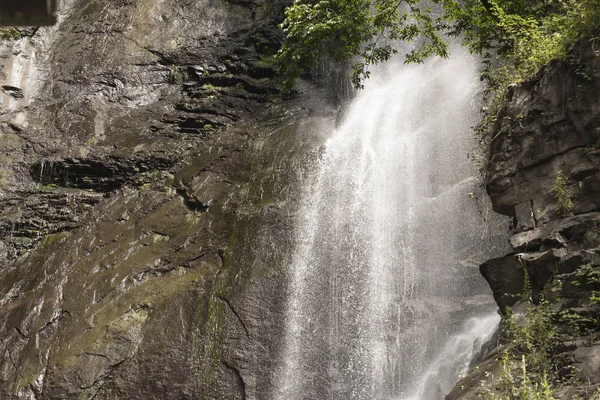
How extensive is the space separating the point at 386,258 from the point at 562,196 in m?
4.17

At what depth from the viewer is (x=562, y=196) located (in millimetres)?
6945

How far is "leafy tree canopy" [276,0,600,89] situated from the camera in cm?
770

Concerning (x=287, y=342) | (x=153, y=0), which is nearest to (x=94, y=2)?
(x=153, y=0)

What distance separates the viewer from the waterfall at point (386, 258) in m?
9.19

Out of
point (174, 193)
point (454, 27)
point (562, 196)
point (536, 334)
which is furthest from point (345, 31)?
point (536, 334)

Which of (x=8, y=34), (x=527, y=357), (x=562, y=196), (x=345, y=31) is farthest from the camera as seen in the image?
(x=8, y=34)

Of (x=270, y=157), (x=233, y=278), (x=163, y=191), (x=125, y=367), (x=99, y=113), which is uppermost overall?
(x=99, y=113)

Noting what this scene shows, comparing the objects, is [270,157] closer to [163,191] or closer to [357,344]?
[163,191]

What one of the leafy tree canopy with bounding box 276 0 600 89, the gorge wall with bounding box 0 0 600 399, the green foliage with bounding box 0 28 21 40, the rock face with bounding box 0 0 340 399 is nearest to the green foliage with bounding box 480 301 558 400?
the gorge wall with bounding box 0 0 600 399

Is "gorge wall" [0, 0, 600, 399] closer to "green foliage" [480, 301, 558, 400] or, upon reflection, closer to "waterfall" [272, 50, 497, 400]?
"green foliage" [480, 301, 558, 400]

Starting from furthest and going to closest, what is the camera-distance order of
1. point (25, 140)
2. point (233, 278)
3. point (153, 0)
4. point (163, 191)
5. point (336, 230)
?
point (153, 0), point (25, 140), point (163, 191), point (336, 230), point (233, 278)

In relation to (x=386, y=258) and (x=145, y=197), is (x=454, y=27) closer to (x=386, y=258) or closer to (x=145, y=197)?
(x=386, y=258)

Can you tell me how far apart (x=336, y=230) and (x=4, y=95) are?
31.1ft

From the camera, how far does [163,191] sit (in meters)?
12.4
